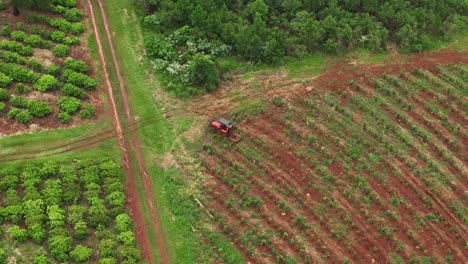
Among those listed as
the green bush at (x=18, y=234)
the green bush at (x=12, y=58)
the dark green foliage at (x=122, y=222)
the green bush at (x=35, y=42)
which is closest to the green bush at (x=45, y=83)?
the green bush at (x=12, y=58)

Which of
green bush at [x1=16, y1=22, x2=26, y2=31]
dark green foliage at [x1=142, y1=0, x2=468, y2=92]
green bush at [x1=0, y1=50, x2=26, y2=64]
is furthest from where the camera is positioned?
green bush at [x1=16, y1=22, x2=26, y2=31]

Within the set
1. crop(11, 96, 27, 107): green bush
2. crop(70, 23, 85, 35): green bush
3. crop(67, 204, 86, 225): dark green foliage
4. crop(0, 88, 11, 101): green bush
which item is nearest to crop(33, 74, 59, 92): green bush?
crop(11, 96, 27, 107): green bush

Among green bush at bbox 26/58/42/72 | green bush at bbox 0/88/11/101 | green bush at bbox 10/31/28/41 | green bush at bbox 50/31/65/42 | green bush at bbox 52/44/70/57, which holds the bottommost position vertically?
green bush at bbox 0/88/11/101

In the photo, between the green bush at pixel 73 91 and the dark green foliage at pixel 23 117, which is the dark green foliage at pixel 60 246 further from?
the green bush at pixel 73 91

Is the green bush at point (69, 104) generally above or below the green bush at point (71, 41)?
below

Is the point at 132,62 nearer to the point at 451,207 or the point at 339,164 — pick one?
the point at 339,164

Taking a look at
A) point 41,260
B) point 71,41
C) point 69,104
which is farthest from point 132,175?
point 71,41

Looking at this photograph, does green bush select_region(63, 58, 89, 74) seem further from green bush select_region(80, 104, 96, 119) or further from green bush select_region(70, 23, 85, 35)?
green bush select_region(70, 23, 85, 35)
